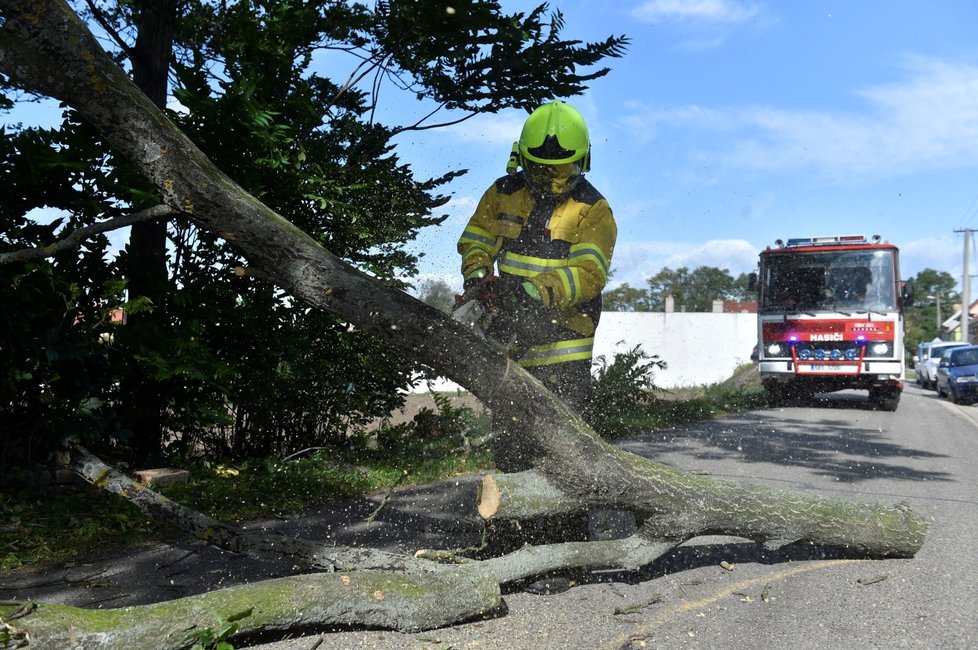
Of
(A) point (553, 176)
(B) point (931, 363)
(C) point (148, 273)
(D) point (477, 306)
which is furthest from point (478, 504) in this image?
(B) point (931, 363)

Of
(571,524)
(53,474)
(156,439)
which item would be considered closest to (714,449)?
(571,524)

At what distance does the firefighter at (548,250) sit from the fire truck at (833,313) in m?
11.6

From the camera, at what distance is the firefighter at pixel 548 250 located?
4.00 metres

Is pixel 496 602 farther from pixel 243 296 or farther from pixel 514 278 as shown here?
pixel 243 296

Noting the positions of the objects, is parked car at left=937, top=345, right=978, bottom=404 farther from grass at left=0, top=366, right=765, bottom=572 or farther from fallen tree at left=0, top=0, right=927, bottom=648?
fallen tree at left=0, top=0, right=927, bottom=648

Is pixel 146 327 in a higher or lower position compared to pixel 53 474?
higher

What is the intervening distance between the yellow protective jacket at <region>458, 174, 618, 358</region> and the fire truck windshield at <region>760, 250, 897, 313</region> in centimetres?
1154

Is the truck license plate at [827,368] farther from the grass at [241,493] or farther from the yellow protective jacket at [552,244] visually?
the yellow protective jacket at [552,244]

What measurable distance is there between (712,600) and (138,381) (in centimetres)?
407

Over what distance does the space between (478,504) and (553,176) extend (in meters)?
1.72

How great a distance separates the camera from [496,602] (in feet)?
10.9

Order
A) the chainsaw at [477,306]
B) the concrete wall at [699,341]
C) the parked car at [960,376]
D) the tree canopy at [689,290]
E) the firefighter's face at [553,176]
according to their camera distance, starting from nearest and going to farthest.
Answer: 1. the chainsaw at [477,306]
2. the firefighter's face at [553,176]
3. the parked car at [960,376]
4. the concrete wall at [699,341]
5. the tree canopy at [689,290]

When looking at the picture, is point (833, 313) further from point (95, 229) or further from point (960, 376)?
point (95, 229)

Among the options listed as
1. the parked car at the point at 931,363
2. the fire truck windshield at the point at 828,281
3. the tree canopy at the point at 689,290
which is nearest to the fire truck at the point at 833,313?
the fire truck windshield at the point at 828,281
